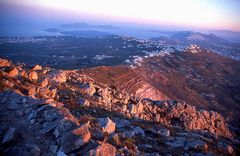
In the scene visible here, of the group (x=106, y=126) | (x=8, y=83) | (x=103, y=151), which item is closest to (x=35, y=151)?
(x=103, y=151)

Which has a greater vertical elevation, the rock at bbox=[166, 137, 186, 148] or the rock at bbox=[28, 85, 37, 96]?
the rock at bbox=[28, 85, 37, 96]

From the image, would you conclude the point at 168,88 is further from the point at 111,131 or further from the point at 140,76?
the point at 111,131

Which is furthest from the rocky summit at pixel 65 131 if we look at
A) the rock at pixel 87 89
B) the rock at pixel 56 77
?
the rock at pixel 87 89

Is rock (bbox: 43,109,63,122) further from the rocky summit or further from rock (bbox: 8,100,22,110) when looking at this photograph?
rock (bbox: 8,100,22,110)

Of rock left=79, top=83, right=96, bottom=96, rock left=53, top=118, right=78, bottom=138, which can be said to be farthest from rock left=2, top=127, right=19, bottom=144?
rock left=79, top=83, right=96, bottom=96

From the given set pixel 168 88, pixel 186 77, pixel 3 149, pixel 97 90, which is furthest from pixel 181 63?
pixel 3 149

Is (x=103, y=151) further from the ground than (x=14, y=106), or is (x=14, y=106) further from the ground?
(x=14, y=106)

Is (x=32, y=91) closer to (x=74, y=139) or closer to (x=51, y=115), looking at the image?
(x=51, y=115)
